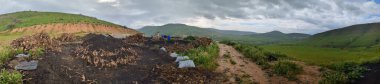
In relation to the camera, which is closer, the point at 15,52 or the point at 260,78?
Result: the point at 260,78

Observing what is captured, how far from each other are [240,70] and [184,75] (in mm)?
3131

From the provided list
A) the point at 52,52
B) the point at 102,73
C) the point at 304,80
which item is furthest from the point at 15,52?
the point at 304,80

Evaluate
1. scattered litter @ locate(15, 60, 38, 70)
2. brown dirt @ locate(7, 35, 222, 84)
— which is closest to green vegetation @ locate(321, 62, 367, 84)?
brown dirt @ locate(7, 35, 222, 84)

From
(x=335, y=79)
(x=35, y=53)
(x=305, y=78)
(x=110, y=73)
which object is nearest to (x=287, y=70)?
(x=305, y=78)

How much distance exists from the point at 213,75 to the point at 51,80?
6.81m

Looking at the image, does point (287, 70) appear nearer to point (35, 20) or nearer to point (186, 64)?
point (186, 64)

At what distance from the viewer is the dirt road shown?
15.0 meters

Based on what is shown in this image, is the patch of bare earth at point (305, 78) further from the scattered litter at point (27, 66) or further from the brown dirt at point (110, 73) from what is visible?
the scattered litter at point (27, 66)

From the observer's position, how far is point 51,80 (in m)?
12.9

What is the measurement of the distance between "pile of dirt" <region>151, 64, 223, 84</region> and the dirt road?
2.52ft

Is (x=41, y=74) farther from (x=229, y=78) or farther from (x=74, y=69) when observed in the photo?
(x=229, y=78)

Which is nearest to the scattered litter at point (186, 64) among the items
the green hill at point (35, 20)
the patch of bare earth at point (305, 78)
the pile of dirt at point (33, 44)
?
the patch of bare earth at point (305, 78)

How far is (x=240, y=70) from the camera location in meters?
16.9

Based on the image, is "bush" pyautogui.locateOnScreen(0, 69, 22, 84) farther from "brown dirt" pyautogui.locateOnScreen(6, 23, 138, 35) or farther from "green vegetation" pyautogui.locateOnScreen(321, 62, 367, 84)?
"brown dirt" pyautogui.locateOnScreen(6, 23, 138, 35)
